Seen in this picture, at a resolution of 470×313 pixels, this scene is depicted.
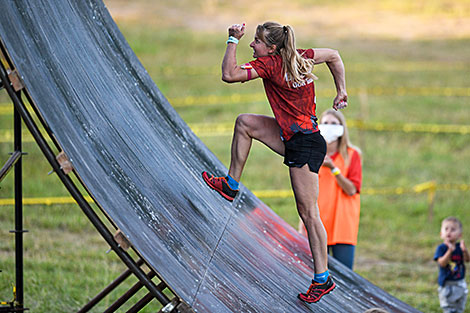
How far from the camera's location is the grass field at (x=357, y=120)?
7090 millimetres

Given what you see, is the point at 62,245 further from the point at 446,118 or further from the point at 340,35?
the point at 340,35

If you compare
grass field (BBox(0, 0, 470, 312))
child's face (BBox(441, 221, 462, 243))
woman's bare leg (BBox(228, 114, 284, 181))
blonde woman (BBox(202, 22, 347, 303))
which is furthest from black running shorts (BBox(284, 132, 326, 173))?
grass field (BBox(0, 0, 470, 312))

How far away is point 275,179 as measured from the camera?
436 inches

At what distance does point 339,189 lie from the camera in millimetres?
5547

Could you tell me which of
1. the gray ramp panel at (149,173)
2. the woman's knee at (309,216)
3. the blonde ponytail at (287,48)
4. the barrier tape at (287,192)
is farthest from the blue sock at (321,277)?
the barrier tape at (287,192)

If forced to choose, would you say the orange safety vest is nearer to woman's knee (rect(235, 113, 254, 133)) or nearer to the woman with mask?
the woman with mask

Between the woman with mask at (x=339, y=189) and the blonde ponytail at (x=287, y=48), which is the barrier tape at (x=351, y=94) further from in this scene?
the blonde ponytail at (x=287, y=48)

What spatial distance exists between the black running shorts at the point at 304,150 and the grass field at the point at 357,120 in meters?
2.82

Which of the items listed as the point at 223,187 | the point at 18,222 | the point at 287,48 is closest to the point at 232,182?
the point at 223,187

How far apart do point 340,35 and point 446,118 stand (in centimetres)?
1134

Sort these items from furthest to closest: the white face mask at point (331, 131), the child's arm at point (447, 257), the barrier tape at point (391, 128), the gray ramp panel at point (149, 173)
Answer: the barrier tape at point (391, 128), the child's arm at point (447, 257), the white face mask at point (331, 131), the gray ramp panel at point (149, 173)

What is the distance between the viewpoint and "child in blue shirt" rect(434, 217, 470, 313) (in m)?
5.62

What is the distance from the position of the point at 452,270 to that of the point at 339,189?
1294mm

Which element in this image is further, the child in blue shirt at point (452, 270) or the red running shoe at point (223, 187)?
the child in blue shirt at point (452, 270)
